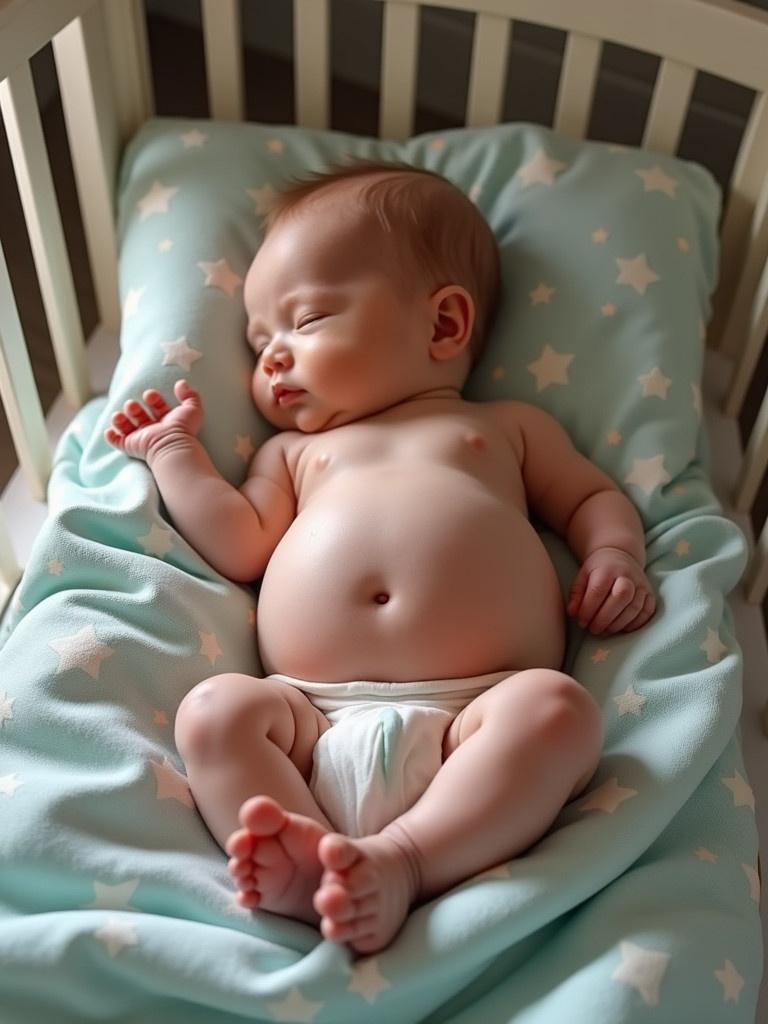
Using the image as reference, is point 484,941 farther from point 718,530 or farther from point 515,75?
point 515,75

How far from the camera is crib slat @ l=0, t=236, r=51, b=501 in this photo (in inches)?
44.6

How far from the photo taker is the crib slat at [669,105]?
1.32 metres

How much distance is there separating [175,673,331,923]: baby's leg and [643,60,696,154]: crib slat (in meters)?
0.86

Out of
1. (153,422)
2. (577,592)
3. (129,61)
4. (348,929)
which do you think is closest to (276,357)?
(153,422)

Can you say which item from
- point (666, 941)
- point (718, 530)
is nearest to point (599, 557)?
point (718, 530)

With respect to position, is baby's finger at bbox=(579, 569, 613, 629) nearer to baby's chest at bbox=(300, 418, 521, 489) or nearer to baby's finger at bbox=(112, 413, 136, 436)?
baby's chest at bbox=(300, 418, 521, 489)

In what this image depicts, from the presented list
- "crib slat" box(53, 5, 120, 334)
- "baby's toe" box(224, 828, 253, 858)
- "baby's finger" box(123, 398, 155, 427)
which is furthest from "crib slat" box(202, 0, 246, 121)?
"baby's toe" box(224, 828, 253, 858)

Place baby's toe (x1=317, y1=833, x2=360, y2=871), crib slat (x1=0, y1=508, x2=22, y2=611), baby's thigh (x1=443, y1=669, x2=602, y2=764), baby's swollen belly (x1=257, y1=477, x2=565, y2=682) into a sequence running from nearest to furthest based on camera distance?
baby's toe (x1=317, y1=833, x2=360, y2=871) → baby's thigh (x1=443, y1=669, x2=602, y2=764) → baby's swollen belly (x1=257, y1=477, x2=565, y2=682) → crib slat (x1=0, y1=508, x2=22, y2=611)

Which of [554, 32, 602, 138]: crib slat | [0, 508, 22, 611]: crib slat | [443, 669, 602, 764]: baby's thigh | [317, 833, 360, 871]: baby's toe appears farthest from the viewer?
[554, 32, 602, 138]: crib slat

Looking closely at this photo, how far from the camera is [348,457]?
3.78ft

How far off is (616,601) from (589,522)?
12cm

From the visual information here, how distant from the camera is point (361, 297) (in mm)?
1165

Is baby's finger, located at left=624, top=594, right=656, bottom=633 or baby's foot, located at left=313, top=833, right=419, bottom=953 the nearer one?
baby's foot, located at left=313, top=833, right=419, bottom=953

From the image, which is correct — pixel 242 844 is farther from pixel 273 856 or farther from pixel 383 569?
pixel 383 569
